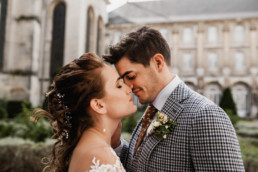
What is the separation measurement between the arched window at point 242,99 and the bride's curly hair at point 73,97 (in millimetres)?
23940

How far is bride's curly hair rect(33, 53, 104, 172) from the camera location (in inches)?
61.7

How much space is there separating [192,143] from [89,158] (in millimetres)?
566

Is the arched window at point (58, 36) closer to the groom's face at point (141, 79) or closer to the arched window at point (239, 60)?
the groom's face at point (141, 79)

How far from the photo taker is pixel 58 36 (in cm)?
1527

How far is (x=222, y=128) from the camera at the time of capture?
50.4 inches

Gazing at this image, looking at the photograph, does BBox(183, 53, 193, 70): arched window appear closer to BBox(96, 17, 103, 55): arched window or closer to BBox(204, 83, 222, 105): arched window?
BBox(204, 83, 222, 105): arched window

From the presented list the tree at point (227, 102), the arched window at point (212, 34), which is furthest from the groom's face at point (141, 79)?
the arched window at point (212, 34)

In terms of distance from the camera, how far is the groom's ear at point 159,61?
5.44ft

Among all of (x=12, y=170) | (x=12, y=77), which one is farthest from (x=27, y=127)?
(x=12, y=77)

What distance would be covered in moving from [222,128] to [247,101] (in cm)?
2438

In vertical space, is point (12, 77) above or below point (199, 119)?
below

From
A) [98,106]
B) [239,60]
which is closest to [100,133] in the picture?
[98,106]

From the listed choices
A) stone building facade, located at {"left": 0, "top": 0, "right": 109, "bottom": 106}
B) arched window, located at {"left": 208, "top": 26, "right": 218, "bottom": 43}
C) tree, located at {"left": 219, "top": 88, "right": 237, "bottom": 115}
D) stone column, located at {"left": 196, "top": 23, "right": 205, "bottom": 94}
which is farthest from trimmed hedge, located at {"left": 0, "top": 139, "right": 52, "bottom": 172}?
arched window, located at {"left": 208, "top": 26, "right": 218, "bottom": 43}

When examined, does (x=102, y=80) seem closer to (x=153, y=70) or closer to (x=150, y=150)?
(x=153, y=70)
